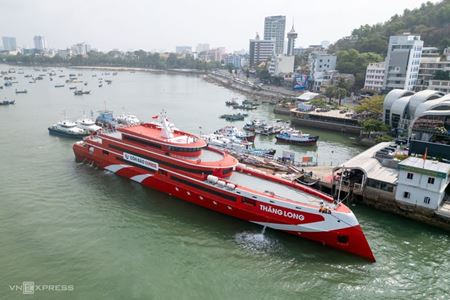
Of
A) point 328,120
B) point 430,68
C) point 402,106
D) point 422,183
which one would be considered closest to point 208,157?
point 422,183

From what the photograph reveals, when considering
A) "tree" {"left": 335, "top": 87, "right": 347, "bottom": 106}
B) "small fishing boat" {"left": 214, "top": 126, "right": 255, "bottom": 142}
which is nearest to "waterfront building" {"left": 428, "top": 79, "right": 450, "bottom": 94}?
"tree" {"left": 335, "top": 87, "right": 347, "bottom": 106}

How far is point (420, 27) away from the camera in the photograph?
82750 millimetres

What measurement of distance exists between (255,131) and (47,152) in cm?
2607

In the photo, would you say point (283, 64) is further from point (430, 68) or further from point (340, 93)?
point (430, 68)

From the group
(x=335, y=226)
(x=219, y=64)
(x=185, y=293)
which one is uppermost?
(x=219, y=64)

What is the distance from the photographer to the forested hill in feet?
260

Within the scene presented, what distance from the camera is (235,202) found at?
64.6 ft

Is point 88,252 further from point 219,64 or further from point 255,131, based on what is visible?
point 219,64

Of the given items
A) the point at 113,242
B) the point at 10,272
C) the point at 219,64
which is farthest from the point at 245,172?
the point at 219,64

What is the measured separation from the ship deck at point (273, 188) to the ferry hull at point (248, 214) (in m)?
1.56

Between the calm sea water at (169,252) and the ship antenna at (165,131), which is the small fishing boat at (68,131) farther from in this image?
the ship antenna at (165,131)

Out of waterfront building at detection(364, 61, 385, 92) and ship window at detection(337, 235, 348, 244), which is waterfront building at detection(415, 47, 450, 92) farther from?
ship window at detection(337, 235, 348, 244)

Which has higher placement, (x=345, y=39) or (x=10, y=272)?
(x=345, y=39)

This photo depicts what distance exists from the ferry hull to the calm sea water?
46 cm
